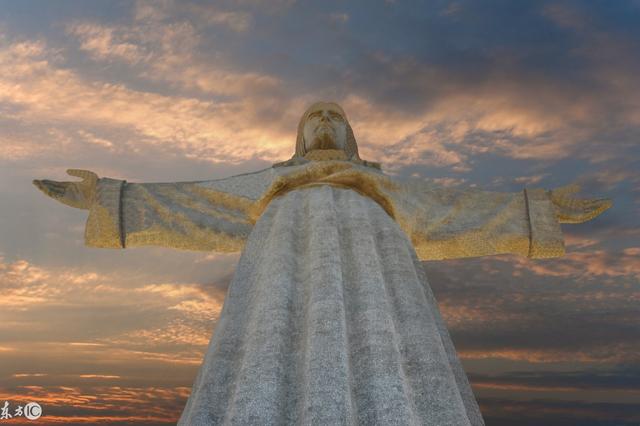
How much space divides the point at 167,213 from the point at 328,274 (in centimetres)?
262

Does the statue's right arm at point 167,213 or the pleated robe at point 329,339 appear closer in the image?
the pleated robe at point 329,339

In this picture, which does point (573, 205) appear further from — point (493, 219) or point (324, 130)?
point (324, 130)

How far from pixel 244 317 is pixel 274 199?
5.52 ft

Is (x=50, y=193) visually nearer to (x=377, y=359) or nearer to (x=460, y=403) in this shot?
(x=377, y=359)

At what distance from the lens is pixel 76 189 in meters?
6.24

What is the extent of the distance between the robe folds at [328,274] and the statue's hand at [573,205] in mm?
155

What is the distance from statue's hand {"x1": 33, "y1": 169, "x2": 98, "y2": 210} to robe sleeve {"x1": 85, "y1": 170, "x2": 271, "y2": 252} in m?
0.09

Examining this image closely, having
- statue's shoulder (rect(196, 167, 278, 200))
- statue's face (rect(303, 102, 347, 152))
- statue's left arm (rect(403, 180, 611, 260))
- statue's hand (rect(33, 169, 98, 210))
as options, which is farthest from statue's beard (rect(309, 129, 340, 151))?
statue's hand (rect(33, 169, 98, 210))

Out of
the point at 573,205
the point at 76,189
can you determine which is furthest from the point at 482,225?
the point at 76,189

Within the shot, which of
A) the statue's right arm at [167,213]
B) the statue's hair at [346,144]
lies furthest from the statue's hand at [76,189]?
the statue's hair at [346,144]

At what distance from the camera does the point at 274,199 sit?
569 centimetres

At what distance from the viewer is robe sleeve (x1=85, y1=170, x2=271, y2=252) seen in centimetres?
617

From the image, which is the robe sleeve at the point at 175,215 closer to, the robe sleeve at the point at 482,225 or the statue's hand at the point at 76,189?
the statue's hand at the point at 76,189

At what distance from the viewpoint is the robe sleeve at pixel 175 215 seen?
243 inches
